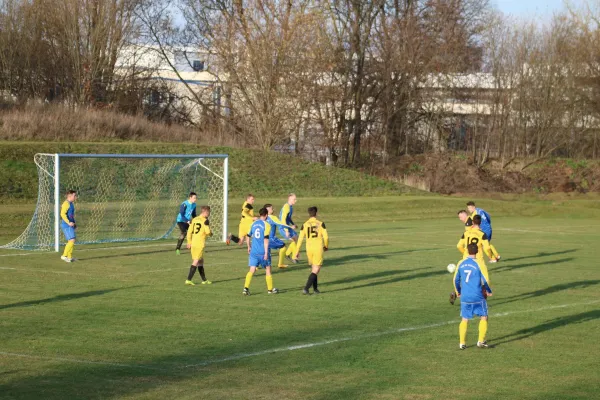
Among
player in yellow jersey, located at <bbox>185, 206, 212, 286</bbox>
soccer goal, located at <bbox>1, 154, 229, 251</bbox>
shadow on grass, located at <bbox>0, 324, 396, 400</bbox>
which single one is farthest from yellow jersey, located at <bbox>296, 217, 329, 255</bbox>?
soccer goal, located at <bbox>1, 154, 229, 251</bbox>

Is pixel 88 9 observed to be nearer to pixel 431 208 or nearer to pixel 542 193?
pixel 431 208

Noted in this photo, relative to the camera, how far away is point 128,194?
121ft

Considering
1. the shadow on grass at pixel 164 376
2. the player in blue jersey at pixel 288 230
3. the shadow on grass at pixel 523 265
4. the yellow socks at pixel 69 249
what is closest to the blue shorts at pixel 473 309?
the shadow on grass at pixel 164 376

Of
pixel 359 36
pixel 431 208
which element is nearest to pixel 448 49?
pixel 359 36

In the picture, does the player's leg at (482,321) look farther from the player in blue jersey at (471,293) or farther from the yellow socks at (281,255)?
the yellow socks at (281,255)

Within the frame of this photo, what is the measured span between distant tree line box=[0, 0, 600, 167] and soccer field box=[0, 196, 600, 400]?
2964 centimetres

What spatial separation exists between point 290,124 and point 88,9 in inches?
574

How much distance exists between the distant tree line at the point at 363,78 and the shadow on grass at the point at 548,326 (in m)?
38.8

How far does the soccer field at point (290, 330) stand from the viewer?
1041cm

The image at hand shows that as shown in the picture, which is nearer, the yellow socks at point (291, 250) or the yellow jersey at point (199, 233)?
the yellow jersey at point (199, 233)

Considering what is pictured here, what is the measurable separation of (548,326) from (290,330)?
4.52 meters

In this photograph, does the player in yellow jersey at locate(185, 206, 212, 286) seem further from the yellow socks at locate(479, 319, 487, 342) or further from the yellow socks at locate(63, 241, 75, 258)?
the yellow socks at locate(479, 319, 487, 342)

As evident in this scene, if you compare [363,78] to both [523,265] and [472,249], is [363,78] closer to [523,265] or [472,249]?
[523,265]

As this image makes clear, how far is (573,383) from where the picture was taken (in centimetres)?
1065
